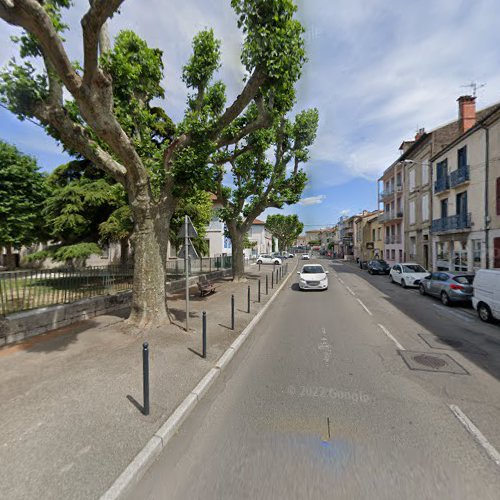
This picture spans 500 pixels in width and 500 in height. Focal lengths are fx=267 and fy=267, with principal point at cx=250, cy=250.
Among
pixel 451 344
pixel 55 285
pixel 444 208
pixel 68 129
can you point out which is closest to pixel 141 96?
pixel 68 129

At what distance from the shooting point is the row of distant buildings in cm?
1540

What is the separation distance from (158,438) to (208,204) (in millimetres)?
18462

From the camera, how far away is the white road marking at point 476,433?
2.84 metres

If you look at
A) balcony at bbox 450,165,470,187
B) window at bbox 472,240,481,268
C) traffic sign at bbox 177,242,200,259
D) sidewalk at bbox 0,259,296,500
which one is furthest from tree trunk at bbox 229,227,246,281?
balcony at bbox 450,165,470,187

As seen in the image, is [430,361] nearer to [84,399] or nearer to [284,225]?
[84,399]

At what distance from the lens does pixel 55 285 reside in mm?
7457

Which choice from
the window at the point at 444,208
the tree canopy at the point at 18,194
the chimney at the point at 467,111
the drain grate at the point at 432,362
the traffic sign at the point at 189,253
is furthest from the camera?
the window at the point at 444,208

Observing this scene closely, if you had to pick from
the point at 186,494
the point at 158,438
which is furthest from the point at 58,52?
the point at 186,494

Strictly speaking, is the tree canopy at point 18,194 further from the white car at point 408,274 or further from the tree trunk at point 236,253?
the white car at point 408,274

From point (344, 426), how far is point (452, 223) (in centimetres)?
2044

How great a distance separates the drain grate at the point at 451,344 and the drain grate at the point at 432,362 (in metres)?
0.66

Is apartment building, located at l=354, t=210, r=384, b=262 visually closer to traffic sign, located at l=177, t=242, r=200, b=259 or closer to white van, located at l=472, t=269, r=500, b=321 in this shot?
white van, located at l=472, t=269, r=500, b=321

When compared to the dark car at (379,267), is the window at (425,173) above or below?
above

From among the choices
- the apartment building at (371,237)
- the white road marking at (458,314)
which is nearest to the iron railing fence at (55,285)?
the white road marking at (458,314)
